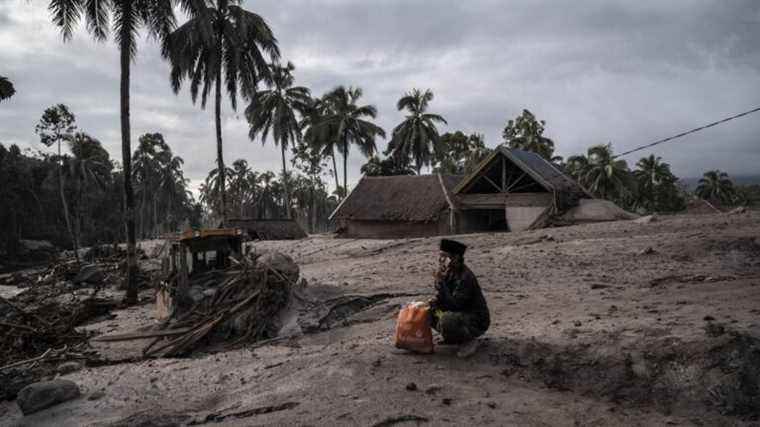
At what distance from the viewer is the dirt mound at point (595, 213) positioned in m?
16.3

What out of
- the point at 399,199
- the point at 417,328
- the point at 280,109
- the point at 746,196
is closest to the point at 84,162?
the point at 280,109

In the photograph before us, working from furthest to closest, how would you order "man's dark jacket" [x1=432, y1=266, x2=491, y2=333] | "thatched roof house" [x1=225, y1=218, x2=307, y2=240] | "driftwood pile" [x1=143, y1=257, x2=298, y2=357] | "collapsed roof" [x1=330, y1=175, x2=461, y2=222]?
"thatched roof house" [x1=225, y1=218, x2=307, y2=240], "collapsed roof" [x1=330, y1=175, x2=461, y2=222], "driftwood pile" [x1=143, y1=257, x2=298, y2=357], "man's dark jacket" [x1=432, y1=266, x2=491, y2=333]

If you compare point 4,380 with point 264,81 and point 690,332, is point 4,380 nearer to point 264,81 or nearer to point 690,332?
point 690,332

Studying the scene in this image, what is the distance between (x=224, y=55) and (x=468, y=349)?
20.3 m

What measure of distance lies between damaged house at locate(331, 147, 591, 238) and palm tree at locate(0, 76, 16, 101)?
13.6 metres

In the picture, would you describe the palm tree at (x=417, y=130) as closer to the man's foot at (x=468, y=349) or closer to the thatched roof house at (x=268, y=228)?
the thatched roof house at (x=268, y=228)

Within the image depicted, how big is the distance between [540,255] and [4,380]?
1015 centimetres

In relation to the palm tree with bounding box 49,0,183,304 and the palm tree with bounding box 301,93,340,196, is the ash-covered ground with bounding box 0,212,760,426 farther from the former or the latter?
the palm tree with bounding box 301,93,340,196

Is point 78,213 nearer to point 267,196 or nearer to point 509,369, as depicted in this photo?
point 267,196

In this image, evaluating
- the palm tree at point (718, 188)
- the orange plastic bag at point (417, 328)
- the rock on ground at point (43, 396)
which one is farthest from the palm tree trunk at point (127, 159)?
the palm tree at point (718, 188)

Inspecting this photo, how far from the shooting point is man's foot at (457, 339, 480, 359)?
5176mm

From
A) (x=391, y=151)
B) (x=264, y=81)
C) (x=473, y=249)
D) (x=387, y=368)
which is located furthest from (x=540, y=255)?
(x=391, y=151)

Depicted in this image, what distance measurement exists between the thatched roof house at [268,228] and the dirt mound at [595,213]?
51.4ft

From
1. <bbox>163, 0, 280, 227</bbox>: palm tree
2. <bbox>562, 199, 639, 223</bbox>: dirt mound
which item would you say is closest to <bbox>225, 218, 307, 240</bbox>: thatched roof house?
<bbox>163, 0, 280, 227</bbox>: palm tree
